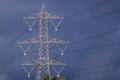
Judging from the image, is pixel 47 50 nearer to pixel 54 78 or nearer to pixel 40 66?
pixel 40 66

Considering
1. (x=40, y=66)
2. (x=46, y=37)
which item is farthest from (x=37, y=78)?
(x=46, y=37)

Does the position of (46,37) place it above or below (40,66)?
above

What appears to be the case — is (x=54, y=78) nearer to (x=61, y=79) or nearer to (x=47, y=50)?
(x=61, y=79)

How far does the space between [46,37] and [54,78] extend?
899 inches

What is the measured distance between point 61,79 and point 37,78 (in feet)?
64.2

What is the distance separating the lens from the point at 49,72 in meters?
164

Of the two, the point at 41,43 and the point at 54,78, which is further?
the point at 54,78

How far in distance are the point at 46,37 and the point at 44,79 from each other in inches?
576

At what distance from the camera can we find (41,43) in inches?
6521

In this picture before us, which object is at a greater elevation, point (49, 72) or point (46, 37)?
point (46, 37)

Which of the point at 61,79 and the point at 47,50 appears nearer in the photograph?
the point at 47,50

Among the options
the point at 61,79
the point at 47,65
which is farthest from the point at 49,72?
the point at 61,79

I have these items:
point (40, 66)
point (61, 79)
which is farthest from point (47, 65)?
point (61, 79)

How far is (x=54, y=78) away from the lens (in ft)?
606
